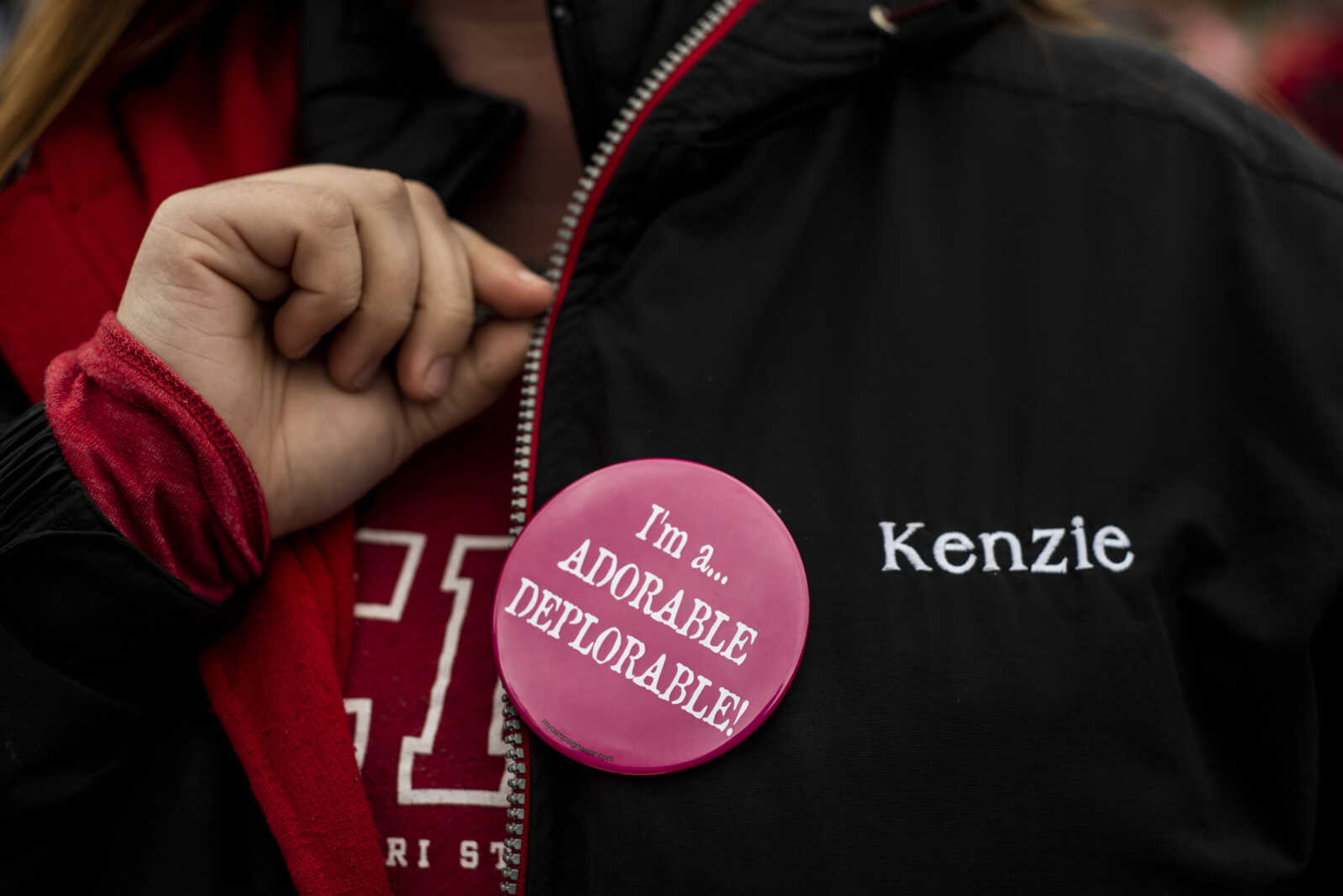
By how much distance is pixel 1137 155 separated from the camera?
Answer: 94 cm

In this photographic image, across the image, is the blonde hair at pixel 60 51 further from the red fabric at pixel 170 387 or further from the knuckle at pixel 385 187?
the knuckle at pixel 385 187

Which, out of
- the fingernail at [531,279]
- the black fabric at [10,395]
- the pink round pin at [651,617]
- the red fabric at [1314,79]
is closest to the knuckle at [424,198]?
the fingernail at [531,279]

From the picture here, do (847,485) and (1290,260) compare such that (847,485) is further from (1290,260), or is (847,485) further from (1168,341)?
(1290,260)

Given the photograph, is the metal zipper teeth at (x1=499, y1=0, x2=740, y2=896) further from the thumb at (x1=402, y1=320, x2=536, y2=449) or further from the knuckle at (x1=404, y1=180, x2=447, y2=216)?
the knuckle at (x1=404, y1=180, x2=447, y2=216)

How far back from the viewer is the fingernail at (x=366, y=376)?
93cm

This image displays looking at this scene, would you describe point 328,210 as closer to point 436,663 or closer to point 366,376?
point 366,376

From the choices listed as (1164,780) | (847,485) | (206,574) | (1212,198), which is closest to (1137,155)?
(1212,198)

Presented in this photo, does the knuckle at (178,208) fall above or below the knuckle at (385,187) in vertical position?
below

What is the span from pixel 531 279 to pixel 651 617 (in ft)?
1.14

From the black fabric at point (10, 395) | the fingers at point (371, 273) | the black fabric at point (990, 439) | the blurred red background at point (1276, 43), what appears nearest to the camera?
the black fabric at point (990, 439)

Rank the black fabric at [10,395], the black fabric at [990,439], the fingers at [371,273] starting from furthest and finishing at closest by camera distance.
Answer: the black fabric at [10,395] < the fingers at [371,273] < the black fabric at [990,439]

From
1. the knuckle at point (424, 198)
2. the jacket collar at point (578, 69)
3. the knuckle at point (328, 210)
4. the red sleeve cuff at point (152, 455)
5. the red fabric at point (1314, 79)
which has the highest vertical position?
the red fabric at point (1314, 79)

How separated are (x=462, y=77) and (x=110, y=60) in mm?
401

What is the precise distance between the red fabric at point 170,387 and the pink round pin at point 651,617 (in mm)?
174
